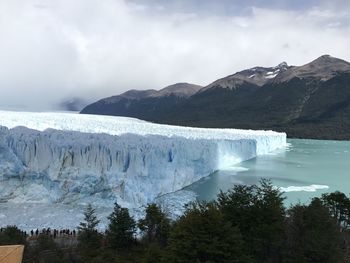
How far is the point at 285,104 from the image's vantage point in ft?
250

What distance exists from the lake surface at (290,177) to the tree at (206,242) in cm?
879

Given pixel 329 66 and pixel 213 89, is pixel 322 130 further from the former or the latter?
pixel 213 89

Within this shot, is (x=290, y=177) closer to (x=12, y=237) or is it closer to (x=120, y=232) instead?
(x=120, y=232)

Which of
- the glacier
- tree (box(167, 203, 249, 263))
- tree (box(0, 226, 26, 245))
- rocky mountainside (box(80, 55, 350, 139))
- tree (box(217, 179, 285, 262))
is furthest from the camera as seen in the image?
rocky mountainside (box(80, 55, 350, 139))

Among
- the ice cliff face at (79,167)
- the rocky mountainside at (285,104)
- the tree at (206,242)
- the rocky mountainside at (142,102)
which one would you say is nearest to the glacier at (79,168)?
the ice cliff face at (79,167)

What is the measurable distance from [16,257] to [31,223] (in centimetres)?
1073

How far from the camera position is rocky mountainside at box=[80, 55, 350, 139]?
6372cm

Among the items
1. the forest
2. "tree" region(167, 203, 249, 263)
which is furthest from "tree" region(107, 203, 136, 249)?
"tree" region(167, 203, 249, 263)

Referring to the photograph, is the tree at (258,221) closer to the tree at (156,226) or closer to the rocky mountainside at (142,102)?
the tree at (156,226)

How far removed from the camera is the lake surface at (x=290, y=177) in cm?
1725

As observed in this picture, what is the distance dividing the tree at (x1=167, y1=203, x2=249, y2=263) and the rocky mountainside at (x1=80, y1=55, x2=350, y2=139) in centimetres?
5410

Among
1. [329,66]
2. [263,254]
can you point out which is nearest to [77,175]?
[263,254]

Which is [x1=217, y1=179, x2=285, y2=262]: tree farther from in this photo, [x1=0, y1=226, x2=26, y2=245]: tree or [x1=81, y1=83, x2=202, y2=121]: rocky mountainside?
[x1=81, y1=83, x2=202, y2=121]: rocky mountainside

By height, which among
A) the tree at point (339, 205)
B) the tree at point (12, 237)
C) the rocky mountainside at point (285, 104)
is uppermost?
the rocky mountainside at point (285, 104)
